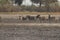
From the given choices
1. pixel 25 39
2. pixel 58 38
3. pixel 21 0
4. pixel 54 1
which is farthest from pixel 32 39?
pixel 21 0

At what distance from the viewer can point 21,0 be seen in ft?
233

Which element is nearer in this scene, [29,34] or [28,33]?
[29,34]

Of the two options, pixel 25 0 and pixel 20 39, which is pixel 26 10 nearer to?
pixel 25 0

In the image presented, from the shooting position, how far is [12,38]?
18250 mm

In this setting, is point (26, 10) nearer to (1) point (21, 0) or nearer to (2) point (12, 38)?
(1) point (21, 0)

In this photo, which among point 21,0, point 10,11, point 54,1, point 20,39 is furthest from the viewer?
point 21,0

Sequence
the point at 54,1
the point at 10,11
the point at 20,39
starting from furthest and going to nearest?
the point at 54,1 < the point at 10,11 < the point at 20,39

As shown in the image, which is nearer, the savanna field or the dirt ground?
the dirt ground

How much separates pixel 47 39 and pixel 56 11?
30.5 m

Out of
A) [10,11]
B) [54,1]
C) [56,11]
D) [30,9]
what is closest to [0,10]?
[10,11]

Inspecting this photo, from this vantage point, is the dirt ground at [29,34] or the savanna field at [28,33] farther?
the savanna field at [28,33]

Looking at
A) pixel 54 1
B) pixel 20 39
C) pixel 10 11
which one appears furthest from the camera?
pixel 54 1

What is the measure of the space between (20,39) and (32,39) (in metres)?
0.76

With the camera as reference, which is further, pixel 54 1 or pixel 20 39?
pixel 54 1
